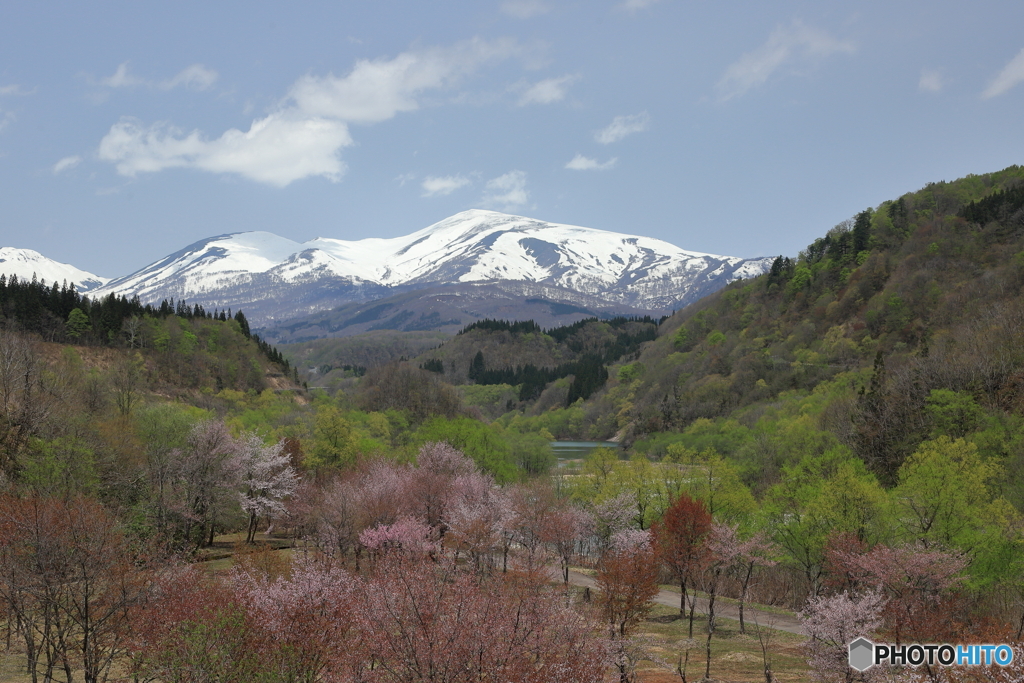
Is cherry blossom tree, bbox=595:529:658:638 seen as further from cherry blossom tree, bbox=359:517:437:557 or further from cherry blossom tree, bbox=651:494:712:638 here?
cherry blossom tree, bbox=359:517:437:557

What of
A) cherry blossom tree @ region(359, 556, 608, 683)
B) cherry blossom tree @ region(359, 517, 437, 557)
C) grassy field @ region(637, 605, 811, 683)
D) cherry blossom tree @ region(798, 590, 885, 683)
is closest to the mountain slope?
grassy field @ region(637, 605, 811, 683)

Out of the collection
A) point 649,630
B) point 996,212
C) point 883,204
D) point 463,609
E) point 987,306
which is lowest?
point 649,630

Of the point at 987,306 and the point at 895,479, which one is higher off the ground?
the point at 987,306

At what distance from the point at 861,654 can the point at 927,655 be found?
2.32 metres

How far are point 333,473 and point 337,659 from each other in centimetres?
4861

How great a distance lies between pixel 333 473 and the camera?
6581 centimetres

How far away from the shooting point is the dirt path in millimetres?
41188

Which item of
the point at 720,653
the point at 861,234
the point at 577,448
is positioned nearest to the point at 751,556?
the point at 720,653

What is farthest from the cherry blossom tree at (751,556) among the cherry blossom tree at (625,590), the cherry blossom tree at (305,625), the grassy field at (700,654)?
the cherry blossom tree at (305,625)

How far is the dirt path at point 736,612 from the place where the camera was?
4119 cm

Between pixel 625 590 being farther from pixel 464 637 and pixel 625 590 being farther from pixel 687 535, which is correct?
pixel 464 637

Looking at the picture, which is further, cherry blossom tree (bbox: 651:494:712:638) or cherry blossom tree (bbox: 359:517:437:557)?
cherry blossom tree (bbox: 651:494:712:638)

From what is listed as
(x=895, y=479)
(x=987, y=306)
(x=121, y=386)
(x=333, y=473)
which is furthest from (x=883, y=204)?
(x=121, y=386)

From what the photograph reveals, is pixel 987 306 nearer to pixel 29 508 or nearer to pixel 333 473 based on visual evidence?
pixel 333 473
